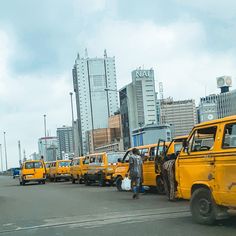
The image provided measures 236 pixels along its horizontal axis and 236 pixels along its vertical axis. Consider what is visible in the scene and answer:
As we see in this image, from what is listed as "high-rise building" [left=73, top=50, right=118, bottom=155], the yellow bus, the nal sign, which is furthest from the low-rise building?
"high-rise building" [left=73, top=50, right=118, bottom=155]

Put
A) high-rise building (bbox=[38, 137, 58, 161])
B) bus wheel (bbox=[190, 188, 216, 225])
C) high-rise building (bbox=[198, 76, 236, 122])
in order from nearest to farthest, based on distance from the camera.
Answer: bus wheel (bbox=[190, 188, 216, 225]), high-rise building (bbox=[198, 76, 236, 122]), high-rise building (bbox=[38, 137, 58, 161])

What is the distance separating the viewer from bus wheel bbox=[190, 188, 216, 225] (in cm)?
971

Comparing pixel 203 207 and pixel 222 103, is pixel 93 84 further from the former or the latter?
pixel 203 207

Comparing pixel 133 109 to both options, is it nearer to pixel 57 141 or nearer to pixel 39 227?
pixel 39 227

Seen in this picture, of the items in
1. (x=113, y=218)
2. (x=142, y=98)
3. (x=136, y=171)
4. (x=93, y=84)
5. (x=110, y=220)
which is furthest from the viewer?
(x=93, y=84)

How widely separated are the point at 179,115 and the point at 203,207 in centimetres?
6441

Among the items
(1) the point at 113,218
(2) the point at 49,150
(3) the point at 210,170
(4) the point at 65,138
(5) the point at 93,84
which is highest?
(5) the point at 93,84

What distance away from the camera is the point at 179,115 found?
7381cm

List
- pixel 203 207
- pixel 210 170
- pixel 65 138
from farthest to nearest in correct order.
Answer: pixel 65 138 < pixel 203 207 < pixel 210 170

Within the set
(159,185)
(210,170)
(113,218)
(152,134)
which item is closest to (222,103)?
(152,134)

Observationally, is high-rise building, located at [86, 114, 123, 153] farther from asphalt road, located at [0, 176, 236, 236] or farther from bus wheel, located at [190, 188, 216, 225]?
bus wheel, located at [190, 188, 216, 225]

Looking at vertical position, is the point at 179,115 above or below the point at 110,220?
above

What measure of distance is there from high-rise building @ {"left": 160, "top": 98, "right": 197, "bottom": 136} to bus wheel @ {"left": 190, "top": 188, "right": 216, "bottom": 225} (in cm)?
6093

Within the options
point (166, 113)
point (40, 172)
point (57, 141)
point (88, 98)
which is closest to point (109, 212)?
point (40, 172)
